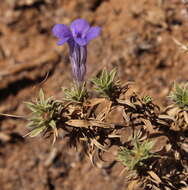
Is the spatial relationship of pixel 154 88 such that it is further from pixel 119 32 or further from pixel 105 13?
pixel 105 13

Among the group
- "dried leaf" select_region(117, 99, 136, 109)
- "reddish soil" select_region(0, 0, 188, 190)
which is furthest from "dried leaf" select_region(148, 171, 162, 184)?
"reddish soil" select_region(0, 0, 188, 190)

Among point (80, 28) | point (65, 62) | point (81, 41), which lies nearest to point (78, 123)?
point (81, 41)

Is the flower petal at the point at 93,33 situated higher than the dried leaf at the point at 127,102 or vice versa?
the flower petal at the point at 93,33

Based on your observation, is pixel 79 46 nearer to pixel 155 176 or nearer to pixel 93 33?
pixel 93 33

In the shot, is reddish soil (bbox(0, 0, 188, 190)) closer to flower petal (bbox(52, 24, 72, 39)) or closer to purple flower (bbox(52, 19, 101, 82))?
purple flower (bbox(52, 19, 101, 82))

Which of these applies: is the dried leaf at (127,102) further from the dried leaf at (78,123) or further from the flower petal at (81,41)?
the flower petal at (81,41)

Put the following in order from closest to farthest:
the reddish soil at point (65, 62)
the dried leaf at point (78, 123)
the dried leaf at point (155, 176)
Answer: the dried leaf at point (78, 123) < the dried leaf at point (155, 176) < the reddish soil at point (65, 62)

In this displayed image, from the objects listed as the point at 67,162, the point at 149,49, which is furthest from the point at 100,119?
the point at 149,49

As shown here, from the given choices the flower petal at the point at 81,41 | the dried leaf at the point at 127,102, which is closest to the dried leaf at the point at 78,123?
the dried leaf at the point at 127,102
